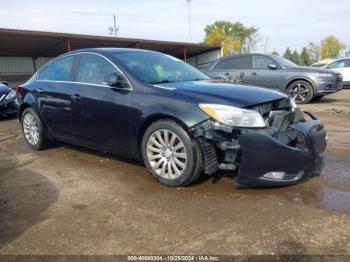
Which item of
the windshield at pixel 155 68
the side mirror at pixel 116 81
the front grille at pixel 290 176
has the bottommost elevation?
the front grille at pixel 290 176

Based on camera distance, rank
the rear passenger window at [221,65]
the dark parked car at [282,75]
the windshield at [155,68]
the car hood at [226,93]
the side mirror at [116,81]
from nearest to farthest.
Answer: the car hood at [226,93] → the side mirror at [116,81] → the windshield at [155,68] → the dark parked car at [282,75] → the rear passenger window at [221,65]

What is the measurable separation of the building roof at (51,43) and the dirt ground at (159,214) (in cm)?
1780

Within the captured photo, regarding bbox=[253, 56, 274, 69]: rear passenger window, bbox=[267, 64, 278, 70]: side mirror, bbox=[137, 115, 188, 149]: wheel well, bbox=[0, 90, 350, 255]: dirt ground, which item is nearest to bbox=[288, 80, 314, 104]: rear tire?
bbox=[267, 64, 278, 70]: side mirror

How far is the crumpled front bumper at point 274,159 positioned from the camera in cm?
374

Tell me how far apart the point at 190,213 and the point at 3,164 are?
3.24 metres

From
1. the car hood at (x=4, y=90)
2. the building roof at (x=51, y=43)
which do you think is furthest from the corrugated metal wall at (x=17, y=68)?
the car hood at (x=4, y=90)

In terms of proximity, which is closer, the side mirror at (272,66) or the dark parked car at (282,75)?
the dark parked car at (282,75)

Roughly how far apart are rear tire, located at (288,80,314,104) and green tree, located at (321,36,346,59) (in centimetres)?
8666

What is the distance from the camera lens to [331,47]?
91250 mm

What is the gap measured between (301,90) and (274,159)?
8454 millimetres

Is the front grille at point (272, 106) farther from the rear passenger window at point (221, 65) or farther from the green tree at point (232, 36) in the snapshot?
the green tree at point (232, 36)

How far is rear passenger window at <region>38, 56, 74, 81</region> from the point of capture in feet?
18.2

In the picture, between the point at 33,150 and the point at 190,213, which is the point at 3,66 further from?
the point at 190,213

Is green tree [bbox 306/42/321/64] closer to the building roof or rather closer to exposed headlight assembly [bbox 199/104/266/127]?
the building roof
